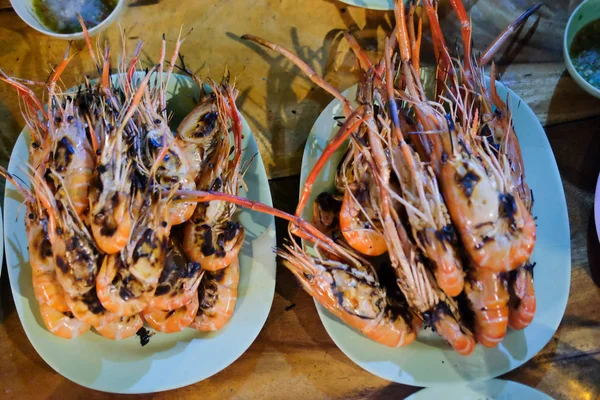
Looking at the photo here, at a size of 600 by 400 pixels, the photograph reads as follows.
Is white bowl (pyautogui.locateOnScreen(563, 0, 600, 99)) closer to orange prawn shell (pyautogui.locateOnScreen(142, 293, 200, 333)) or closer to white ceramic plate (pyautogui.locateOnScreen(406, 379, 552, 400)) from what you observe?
white ceramic plate (pyautogui.locateOnScreen(406, 379, 552, 400))

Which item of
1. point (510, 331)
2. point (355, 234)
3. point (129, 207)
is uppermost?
point (129, 207)

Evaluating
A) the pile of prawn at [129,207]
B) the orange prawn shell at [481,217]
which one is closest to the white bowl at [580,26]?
the orange prawn shell at [481,217]

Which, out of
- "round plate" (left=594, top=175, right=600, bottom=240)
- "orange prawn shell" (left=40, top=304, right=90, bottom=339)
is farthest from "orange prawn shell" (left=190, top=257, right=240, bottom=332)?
"round plate" (left=594, top=175, right=600, bottom=240)

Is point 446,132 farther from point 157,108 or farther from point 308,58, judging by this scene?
point 157,108

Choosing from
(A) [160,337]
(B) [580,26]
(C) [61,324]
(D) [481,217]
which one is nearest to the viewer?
(D) [481,217]

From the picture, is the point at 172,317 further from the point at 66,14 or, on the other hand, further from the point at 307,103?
the point at 66,14

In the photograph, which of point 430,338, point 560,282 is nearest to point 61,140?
point 430,338

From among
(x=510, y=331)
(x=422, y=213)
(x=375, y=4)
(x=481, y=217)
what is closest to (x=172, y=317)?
(x=422, y=213)
